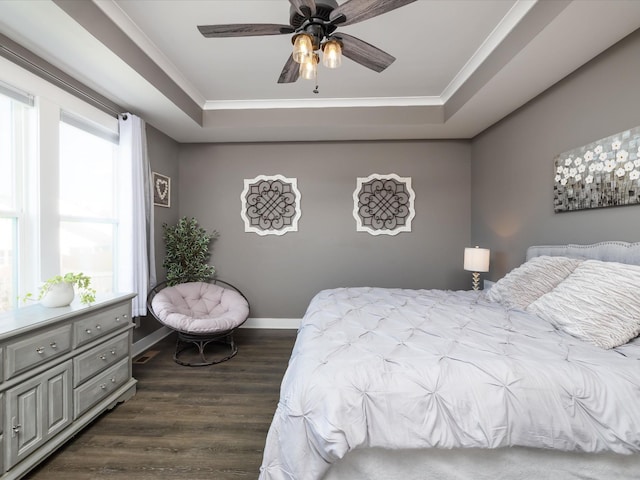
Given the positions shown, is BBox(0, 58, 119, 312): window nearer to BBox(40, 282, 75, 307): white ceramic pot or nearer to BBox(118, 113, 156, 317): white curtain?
BBox(118, 113, 156, 317): white curtain

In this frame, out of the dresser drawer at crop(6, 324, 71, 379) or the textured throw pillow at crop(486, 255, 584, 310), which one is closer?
the dresser drawer at crop(6, 324, 71, 379)

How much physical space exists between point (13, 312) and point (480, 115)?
422cm

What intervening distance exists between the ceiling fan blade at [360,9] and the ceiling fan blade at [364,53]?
129 millimetres

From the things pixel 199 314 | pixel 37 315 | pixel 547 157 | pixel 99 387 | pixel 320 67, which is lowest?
pixel 99 387

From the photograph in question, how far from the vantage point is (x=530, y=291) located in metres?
2.10

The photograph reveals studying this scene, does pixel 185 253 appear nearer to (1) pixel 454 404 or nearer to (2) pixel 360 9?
(2) pixel 360 9

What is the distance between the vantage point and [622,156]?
198 centimetres

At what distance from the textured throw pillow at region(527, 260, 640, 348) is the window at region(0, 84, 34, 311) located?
3546mm

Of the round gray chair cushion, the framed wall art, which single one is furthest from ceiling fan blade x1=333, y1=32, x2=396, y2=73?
the framed wall art

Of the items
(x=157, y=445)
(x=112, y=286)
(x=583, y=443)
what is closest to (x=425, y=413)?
(x=583, y=443)

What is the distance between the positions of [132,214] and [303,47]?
233 centimetres

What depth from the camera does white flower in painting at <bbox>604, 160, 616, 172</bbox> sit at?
2.04 meters

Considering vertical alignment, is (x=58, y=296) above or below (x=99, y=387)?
above

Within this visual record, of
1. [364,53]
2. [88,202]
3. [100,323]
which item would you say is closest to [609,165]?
[364,53]
